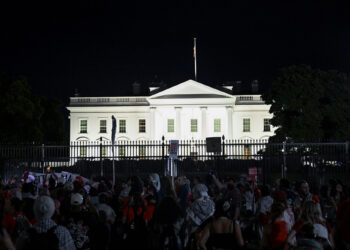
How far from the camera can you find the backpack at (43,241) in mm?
4496

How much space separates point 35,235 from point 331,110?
34.1m

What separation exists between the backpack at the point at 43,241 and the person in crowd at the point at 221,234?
176 centimetres

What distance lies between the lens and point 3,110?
39.3 m

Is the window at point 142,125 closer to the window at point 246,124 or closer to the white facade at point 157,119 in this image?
the white facade at point 157,119

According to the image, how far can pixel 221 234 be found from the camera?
5.38m

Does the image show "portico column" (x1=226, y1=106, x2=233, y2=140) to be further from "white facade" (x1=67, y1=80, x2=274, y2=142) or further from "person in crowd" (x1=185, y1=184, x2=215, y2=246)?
"person in crowd" (x1=185, y1=184, x2=215, y2=246)

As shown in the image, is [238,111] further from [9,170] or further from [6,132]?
[9,170]

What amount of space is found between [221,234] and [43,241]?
1989mm

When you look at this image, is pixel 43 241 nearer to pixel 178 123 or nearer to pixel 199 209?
pixel 199 209

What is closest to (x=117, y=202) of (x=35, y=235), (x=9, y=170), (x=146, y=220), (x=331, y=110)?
(x=146, y=220)

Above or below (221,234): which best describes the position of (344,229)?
below

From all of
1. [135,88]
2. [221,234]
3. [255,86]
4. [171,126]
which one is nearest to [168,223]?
[221,234]

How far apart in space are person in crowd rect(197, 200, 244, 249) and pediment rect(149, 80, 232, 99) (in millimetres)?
47152

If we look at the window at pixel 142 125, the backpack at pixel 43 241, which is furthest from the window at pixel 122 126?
the backpack at pixel 43 241
